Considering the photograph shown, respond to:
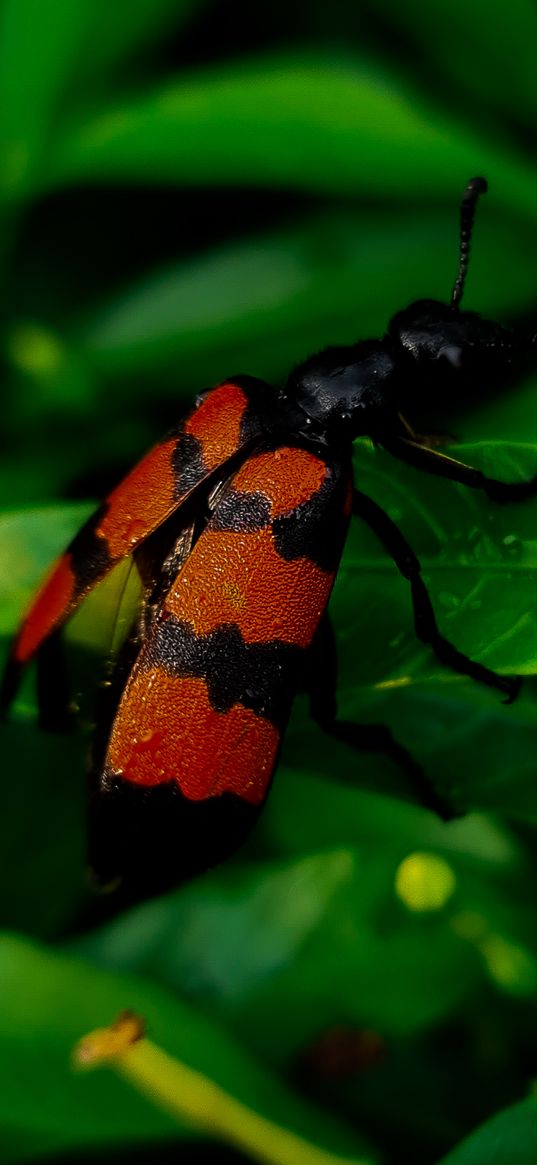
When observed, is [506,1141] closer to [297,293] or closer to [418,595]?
[418,595]

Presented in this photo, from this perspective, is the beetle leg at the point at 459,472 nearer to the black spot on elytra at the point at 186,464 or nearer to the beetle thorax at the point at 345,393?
the beetle thorax at the point at 345,393

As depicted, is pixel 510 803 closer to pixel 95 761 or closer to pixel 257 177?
pixel 95 761

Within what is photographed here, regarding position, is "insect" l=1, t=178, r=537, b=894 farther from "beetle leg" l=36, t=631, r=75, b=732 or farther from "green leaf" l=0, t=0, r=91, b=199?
"green leaf" l=0, t=0, r=91, b=199

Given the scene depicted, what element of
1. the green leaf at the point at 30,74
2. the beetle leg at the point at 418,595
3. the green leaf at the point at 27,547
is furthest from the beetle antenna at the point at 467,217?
the green leaf at the point at 30,74

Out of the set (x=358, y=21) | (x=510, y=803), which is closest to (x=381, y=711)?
(x=510, y=803)

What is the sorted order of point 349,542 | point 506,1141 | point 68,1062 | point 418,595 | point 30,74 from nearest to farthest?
point 506,1141
point 418,595
point 349,542
point 68,1062
point 30,74

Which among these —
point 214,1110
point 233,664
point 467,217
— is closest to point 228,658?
point 233,664
